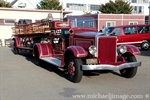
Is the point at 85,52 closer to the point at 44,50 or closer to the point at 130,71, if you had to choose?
the point at 130,71

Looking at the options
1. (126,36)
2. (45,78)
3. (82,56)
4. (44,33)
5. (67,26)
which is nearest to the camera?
(82,56)

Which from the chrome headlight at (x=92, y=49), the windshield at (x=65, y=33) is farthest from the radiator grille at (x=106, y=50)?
the windshield at (x=65, y=33)

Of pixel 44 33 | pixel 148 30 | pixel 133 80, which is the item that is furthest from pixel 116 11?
pixel 133 80

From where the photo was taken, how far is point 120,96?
5.91 m

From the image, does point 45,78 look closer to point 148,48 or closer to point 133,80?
point 133,80

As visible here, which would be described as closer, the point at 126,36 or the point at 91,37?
the point at 91,37

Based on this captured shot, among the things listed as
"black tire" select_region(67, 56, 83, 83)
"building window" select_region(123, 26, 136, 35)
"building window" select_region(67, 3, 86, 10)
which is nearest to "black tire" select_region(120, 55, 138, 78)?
"black tire" select_region(67, 56, 83, 83)

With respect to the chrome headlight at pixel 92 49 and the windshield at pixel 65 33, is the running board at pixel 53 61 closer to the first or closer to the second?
the windshield at pixel 65 33

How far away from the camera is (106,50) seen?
7391 millimetres

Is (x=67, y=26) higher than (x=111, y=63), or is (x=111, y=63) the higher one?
(x=67, y=26)

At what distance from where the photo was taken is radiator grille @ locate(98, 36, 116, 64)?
730 cm

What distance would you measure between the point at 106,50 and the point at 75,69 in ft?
3.61

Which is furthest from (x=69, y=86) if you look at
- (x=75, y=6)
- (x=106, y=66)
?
(x=75, y=6)

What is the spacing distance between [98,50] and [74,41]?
1317 mm
